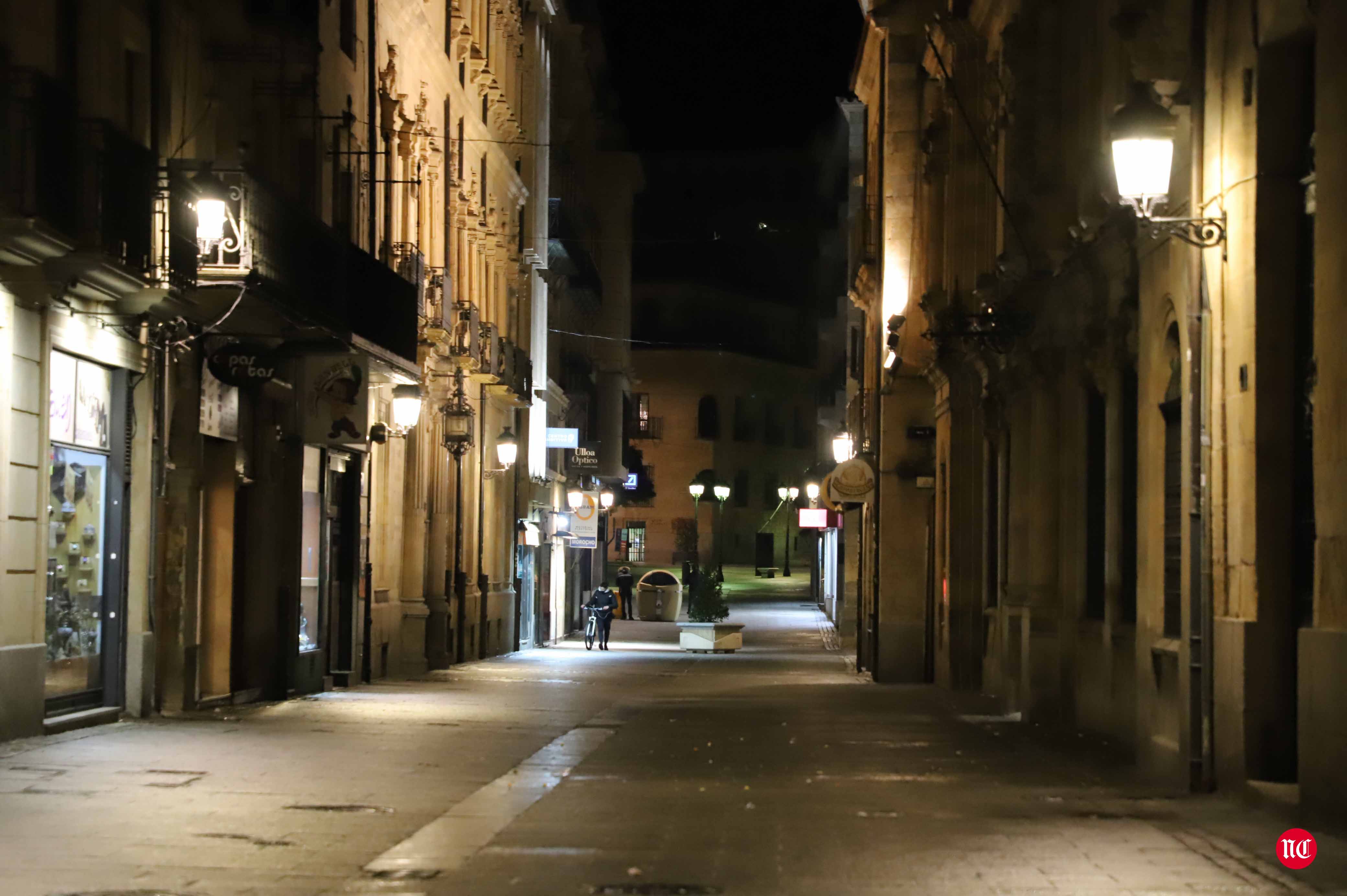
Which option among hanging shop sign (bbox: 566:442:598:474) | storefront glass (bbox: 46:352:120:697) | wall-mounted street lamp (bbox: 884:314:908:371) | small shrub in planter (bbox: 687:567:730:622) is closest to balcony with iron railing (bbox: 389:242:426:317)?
wall-mounted street lamp (bbox: 884:314:908:371)

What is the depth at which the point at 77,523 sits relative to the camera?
16.8 meters

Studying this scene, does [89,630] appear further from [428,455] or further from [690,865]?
[428,455]

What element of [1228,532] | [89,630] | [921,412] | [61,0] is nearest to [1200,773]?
[1228,532]

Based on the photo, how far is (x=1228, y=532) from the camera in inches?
478

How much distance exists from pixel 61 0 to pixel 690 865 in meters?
10.5

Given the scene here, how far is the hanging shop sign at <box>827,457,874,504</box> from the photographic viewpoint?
3272 cm

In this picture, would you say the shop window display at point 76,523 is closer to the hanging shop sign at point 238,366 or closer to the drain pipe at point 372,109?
the hanging shop sign at point 238,366

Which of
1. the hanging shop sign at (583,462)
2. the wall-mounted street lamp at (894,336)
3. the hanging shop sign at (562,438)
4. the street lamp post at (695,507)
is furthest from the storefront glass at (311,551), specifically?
the street lamp post at (695,507)

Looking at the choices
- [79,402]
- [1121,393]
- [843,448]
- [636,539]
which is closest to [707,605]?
[843,448]

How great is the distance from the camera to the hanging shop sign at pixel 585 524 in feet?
167

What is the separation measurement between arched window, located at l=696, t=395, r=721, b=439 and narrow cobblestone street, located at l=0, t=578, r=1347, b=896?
76971mm

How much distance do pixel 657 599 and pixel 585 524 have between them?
13.9 metres

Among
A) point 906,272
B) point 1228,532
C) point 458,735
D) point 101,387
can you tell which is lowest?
point 458,735

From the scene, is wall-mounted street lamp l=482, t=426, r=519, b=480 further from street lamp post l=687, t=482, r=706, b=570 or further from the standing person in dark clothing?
street lamp post l=687, t=482, r=706, b=570
